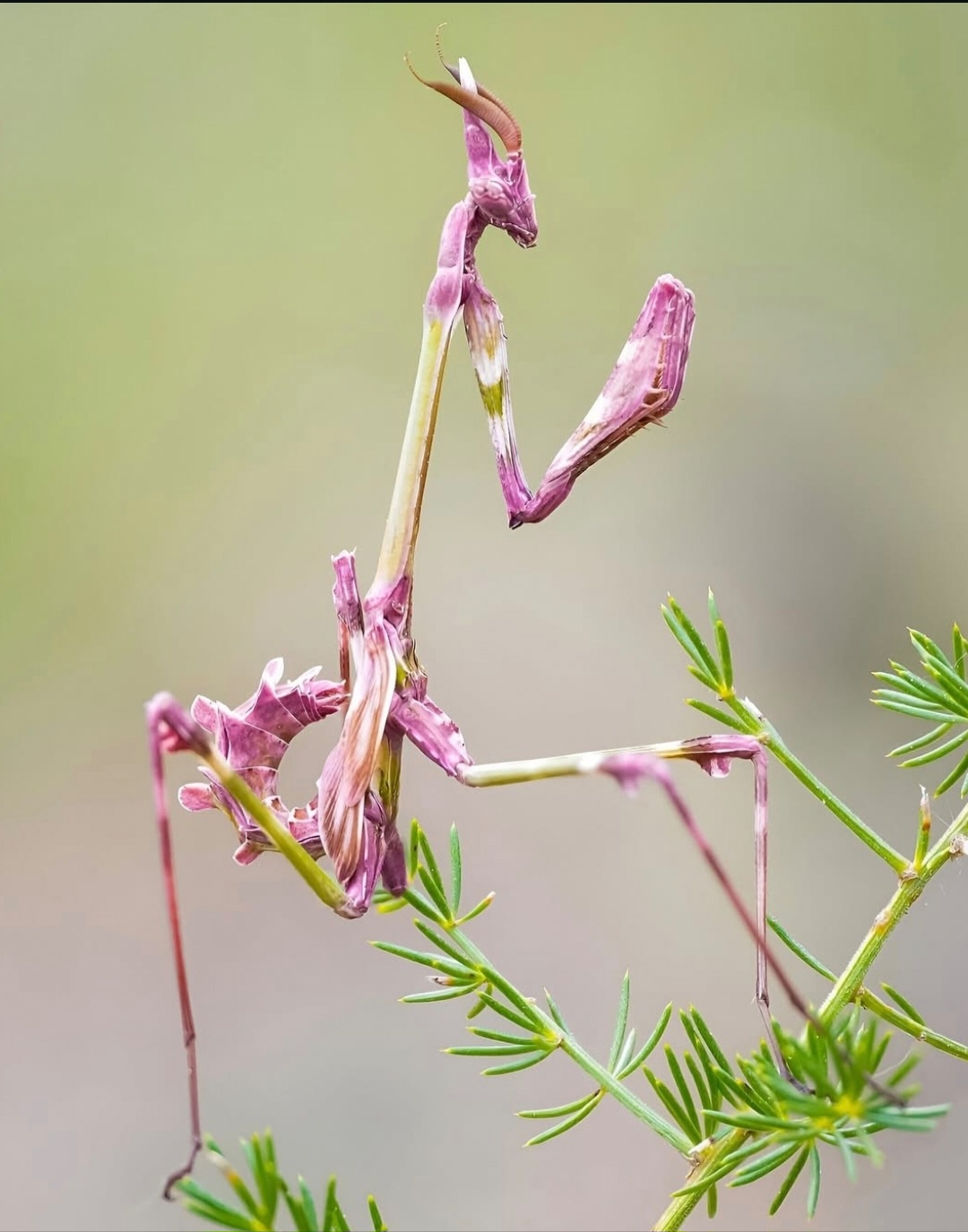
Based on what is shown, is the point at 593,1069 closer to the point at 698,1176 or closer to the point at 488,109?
the point at 698,1176

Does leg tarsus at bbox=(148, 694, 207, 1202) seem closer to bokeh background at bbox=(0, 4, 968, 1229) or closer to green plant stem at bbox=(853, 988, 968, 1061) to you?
green plant stem at bbox=(853, 988, 968, 1061)

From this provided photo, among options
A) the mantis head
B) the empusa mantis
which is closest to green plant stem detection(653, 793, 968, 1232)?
the empusa mantis

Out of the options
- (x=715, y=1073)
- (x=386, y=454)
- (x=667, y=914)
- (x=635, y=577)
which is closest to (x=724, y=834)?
(x=667, y=914)

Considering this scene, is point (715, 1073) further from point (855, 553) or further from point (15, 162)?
point (15, 162)

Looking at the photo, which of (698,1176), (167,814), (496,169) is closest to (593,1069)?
(698,1176)

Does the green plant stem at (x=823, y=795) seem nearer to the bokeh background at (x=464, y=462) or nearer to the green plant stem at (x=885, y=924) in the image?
the green plant stem at (x=885, y=924)

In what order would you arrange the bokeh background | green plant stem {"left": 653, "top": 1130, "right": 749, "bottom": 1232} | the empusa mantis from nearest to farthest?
green plant stem {"left": 653, "top": 1130, "right": 749, "bottom": 1232}
the empusa mantis
the bokeh background

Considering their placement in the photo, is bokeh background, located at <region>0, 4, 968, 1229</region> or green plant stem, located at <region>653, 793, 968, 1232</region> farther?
bokeh background, located at <region>0, 4, 968, 1229</region>
